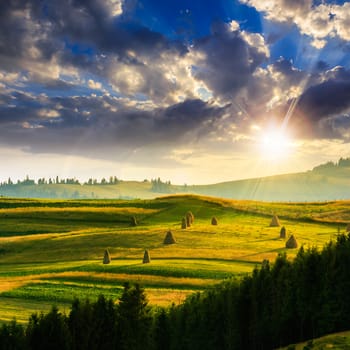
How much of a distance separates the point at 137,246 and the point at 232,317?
149 feet

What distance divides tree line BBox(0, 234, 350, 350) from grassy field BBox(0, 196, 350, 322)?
7.38 meters

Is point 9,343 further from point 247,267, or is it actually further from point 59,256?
point 59,256

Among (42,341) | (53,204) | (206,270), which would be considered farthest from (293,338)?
(53,204)

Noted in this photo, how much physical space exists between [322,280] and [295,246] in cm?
4064

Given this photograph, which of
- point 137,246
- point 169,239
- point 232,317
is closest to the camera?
point 232,317

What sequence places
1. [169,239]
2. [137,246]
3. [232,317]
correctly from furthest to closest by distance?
[137,246]
[169,239]
[232,317]

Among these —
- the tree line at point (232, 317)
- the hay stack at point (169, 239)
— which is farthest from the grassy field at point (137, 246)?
the tree line at point (232, 317)

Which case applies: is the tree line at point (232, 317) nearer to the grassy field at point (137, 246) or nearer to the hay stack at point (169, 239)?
the grassy field at point (137, 246)

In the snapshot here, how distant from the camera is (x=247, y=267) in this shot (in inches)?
2379

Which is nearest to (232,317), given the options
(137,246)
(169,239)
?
(169,239)

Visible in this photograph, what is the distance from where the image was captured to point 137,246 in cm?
7744

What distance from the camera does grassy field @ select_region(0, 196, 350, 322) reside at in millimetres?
51969

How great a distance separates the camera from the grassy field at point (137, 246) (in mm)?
51969

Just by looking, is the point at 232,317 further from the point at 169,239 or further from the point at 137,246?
the point at 137,246
